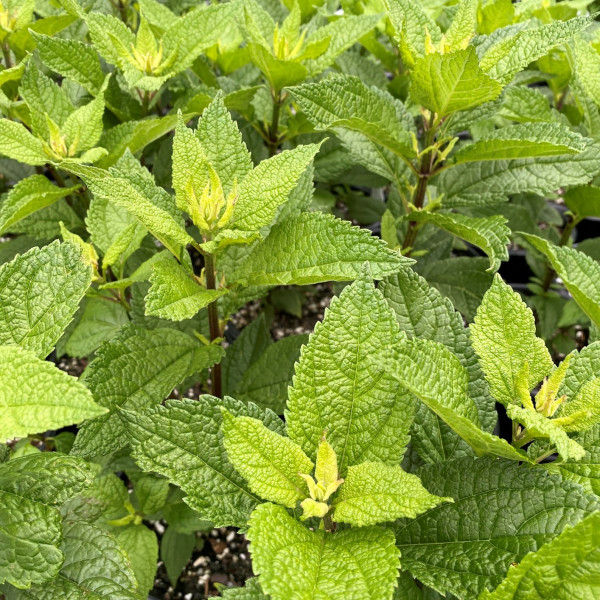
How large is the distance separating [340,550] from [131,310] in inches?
36.4

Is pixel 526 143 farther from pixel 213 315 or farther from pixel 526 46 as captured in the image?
pixel 213 315

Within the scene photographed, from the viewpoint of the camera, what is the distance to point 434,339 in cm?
116

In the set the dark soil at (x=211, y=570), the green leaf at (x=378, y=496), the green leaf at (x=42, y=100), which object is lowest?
the dark soil at (x=211, y=570)

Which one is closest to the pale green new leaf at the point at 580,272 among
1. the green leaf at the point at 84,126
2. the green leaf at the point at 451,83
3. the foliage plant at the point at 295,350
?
the foliage plant at the point at 295,350

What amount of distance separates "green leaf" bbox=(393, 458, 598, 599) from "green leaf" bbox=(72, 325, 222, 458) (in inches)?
23.6

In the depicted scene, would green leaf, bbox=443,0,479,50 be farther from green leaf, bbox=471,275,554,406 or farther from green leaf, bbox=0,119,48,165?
green leaf, bbox=0,119,48,165

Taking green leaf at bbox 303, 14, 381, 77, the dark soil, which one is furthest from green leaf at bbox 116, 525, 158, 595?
green leaf at bbox 303, 14, 381, 77

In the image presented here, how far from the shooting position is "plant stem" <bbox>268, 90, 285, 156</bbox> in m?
1.88

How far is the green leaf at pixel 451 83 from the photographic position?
4.04ft

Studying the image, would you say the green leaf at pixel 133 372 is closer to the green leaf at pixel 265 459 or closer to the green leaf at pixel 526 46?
the green leaf at pixel 265 459

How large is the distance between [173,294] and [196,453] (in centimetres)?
29

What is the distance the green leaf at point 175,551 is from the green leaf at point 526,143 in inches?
53.1

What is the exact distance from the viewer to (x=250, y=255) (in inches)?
51.4

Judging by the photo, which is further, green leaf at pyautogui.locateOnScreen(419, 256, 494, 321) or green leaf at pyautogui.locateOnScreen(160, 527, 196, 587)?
green leaf at pyautogui.locateOnScreen(419, 256, 494, 321)
